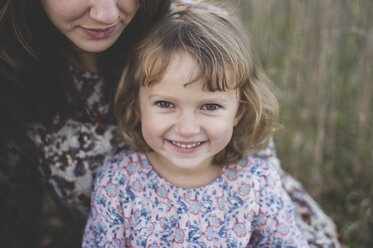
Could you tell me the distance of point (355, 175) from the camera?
2363mm

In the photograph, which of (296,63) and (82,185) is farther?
(296,63)

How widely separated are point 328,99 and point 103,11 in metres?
1.63

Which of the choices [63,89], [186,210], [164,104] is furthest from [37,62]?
[186,210]

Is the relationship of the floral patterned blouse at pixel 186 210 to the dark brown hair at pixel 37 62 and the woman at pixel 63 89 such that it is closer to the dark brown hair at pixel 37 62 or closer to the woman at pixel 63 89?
the woman at pixel 63 89

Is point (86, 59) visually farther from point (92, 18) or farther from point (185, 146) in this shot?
point (185, 146)

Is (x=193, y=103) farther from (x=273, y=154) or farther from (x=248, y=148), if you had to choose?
(x=273, y=154)

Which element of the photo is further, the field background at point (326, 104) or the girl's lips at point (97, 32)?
the field background at point (326, 104)

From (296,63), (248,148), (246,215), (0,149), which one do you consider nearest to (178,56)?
(248,148)

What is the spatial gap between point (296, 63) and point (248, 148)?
86cm

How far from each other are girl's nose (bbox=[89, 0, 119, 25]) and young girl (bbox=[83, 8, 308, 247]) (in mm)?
167

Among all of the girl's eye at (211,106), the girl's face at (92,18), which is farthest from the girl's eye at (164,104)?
the girl's face at (92,18)

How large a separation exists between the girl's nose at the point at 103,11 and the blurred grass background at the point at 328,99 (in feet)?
3.19

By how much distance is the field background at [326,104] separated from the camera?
200 cm

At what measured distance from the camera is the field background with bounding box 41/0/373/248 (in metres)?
2.00
